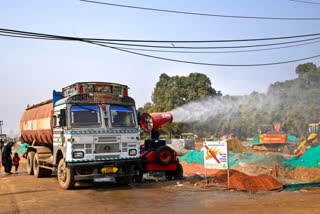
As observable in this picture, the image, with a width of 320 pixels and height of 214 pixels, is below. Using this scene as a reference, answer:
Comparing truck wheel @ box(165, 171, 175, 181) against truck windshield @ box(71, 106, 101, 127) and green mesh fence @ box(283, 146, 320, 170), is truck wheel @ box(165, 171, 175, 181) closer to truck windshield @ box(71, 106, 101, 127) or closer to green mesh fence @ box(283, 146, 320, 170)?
A: truck windshield @ box(71, 106, 101, 127)

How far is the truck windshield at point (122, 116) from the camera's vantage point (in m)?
12.1

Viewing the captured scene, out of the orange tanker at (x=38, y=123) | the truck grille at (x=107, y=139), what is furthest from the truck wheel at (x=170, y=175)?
the orange tanker at (x=38, y=123)

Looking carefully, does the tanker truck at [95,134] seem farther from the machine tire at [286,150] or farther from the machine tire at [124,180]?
the machine tire at [286,150]

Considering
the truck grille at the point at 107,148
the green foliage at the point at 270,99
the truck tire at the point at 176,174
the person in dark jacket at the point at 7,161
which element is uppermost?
the green foliage at the point at 270,99

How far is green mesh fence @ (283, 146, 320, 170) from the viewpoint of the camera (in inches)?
613

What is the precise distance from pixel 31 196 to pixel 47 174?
17.4 feet

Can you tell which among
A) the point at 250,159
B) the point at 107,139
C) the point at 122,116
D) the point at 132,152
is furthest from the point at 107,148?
the point at 250,159

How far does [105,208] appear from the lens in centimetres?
865

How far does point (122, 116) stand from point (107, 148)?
4.62ft

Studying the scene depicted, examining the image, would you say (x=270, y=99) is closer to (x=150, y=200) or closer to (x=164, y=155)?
(x=164, y=155)

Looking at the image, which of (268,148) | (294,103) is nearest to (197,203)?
(268,148)

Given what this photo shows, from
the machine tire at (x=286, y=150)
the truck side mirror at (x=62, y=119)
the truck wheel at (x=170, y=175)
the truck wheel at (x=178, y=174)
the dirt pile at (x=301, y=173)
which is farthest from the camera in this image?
the machine tire at (x=286, y=150)

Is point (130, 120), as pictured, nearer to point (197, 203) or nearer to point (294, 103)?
point (197, 203)

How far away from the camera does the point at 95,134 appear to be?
11453 mm
